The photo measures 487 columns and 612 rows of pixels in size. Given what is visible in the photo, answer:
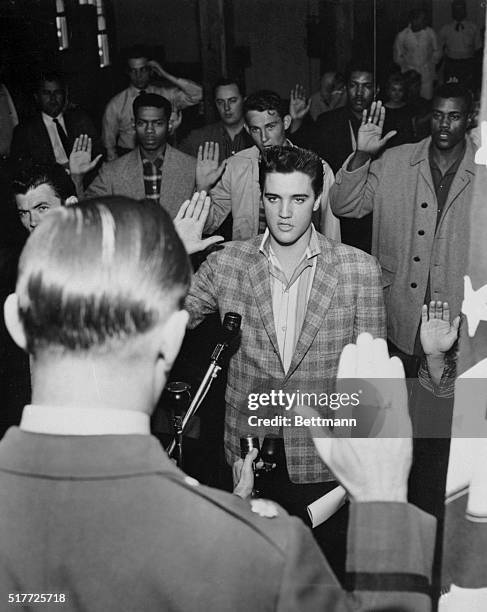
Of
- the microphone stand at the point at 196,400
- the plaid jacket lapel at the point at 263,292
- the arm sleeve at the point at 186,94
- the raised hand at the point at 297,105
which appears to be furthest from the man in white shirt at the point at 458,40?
the microphone stand at the point at 196,400

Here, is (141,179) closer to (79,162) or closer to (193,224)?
(79,162)

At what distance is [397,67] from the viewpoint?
331 centimetres

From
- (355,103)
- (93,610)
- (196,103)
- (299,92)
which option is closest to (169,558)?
(93,610)

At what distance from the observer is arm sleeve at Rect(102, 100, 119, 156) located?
2836mm

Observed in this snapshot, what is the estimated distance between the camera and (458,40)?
3383 mm

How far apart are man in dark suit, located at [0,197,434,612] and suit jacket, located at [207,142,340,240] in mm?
1488

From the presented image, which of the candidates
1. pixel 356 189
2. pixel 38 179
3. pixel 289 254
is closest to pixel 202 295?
pixel 289 254

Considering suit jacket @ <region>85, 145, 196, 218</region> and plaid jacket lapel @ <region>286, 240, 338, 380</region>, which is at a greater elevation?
suit jacket @ <region>85, 145, 196, 218</region>

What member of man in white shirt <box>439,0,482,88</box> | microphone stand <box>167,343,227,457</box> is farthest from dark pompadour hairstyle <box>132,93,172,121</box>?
man in white shirt <box>439,0,482,88</box>

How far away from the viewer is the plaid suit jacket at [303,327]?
1.38 meters

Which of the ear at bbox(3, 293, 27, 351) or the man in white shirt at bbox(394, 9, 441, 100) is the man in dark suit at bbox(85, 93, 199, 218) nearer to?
the ear at bbox(3, 293, 27, 351)

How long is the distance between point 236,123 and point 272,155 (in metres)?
1.14

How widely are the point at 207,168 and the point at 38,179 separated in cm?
75

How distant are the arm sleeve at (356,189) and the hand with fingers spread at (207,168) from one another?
0.43m
